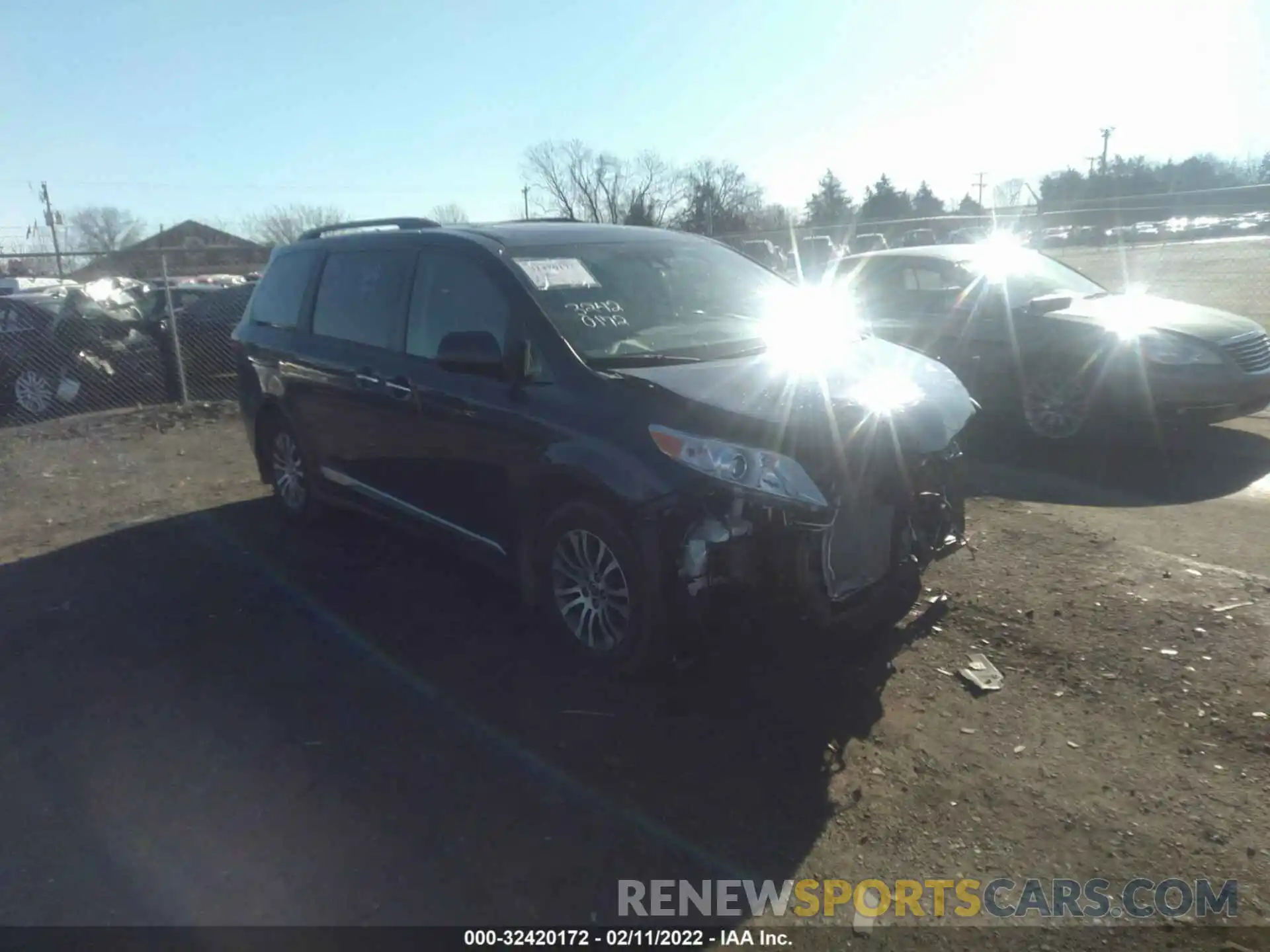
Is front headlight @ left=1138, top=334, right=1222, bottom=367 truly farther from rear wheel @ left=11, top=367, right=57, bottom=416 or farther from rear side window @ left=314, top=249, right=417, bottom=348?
rear wheel @ left=11, top=367, right=57, bottom=416

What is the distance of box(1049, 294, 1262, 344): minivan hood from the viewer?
304 inches

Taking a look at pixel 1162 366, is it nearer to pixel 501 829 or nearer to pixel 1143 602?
pixel 1143 602

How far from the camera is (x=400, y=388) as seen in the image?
5.28 meters

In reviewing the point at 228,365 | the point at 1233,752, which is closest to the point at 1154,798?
the point at 1233,752

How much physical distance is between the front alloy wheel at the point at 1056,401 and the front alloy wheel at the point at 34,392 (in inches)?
427

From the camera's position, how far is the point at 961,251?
9.48 metres

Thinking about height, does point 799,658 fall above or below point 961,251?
below

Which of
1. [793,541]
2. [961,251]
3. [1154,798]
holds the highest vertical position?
[961,251]

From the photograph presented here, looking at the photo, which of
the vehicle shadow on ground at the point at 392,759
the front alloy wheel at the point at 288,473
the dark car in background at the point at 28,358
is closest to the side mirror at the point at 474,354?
the vehicle shadow on ground at the point at 392,759

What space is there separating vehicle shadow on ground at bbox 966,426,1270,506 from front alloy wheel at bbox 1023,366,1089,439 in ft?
0.49

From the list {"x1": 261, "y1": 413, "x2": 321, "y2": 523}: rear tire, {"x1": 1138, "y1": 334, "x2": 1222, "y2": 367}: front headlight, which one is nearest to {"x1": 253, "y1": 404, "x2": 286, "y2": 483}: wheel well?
{"x1": 261, "y1": 413, "x2": 321, "y2": 523}: rear tire

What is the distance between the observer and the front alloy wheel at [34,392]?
1178 centimetres

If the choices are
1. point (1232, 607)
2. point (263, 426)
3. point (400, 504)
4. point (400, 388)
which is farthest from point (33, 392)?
point (1232, 607)

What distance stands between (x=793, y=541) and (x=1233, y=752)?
1748 mm
